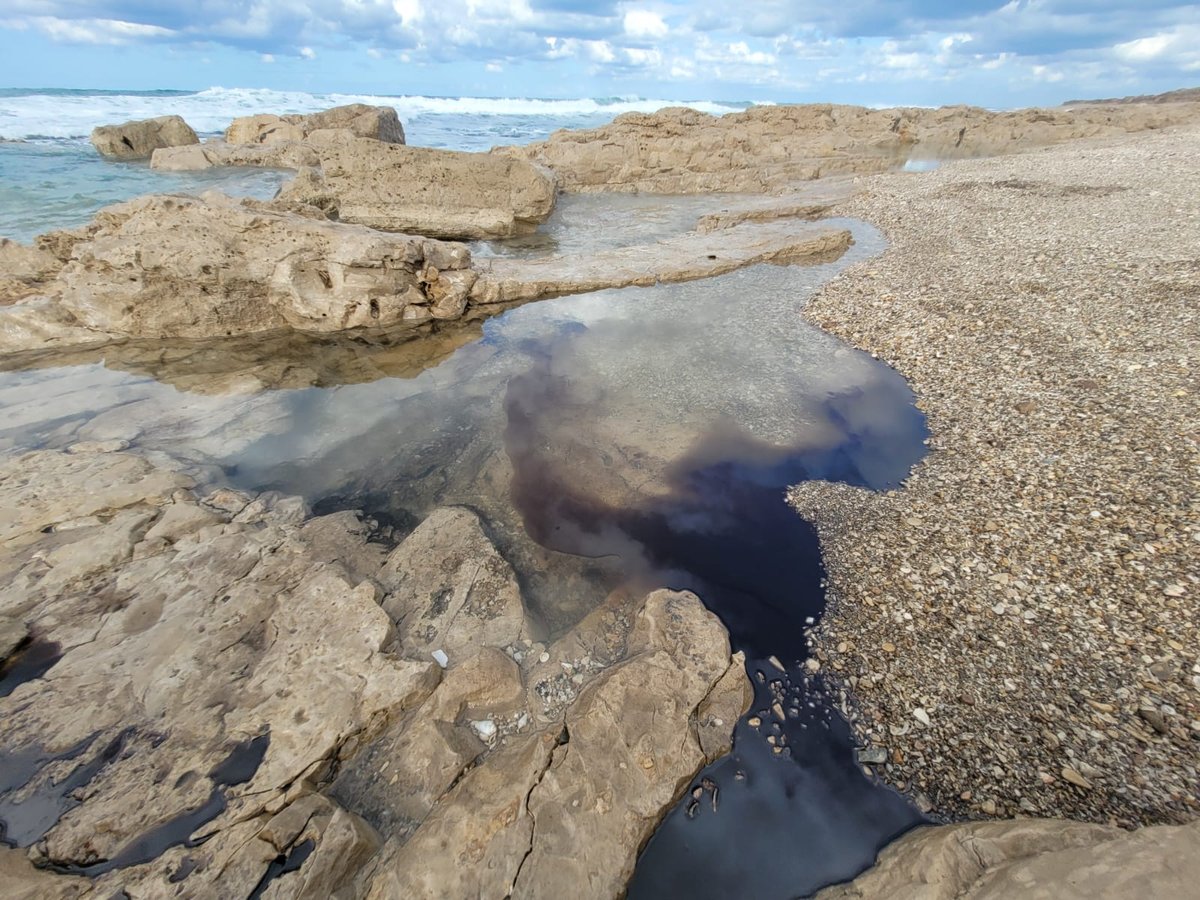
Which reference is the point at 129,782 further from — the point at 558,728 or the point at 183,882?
the point at 558,728

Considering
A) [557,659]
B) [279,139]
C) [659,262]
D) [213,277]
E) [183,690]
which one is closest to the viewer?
[183,690]

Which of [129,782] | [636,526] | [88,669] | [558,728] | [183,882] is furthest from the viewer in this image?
[636,526]

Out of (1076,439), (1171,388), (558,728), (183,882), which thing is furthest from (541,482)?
(1171,388)

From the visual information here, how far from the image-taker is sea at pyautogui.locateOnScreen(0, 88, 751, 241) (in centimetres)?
1888

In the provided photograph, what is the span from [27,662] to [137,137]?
127 ft

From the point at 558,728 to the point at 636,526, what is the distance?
2.51m

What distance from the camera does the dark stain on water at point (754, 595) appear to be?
127 inches

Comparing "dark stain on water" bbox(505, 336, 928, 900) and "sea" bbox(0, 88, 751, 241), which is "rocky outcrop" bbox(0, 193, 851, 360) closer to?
"dark stain on water" bbox(505, 336, 928, 900)

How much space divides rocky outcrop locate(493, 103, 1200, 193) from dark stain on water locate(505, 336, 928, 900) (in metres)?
18.9

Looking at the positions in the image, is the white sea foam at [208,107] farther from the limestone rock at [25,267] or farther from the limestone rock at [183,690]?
the limestone rock at [183,690]

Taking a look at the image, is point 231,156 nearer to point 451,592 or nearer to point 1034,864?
point 451,592

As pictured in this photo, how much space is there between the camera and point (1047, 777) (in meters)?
3.32

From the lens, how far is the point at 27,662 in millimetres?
3986

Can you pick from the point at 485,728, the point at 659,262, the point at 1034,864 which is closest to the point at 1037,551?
the point at 1034,864
